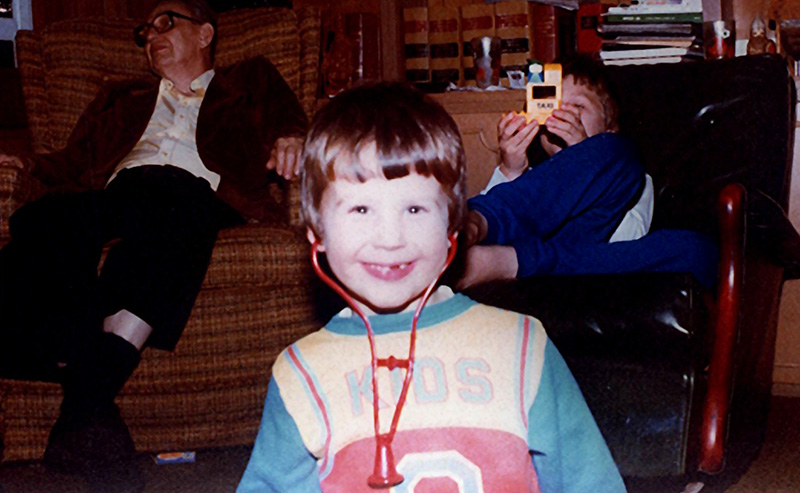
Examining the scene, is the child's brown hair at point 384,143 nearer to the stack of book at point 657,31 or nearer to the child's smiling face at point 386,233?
the child's smiling face at point 386,233

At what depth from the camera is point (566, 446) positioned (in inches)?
34.4

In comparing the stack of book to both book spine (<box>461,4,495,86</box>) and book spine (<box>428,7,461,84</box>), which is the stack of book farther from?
book spine (<box>428,7,461,84</box>)

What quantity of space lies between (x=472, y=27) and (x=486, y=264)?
1.50m

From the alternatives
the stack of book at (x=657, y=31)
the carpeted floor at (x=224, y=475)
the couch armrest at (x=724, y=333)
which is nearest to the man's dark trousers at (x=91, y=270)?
the carpeted floor at (x=224, y=475)

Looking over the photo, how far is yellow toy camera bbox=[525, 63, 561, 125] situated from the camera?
1.66 m

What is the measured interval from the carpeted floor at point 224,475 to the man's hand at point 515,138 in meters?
0.64

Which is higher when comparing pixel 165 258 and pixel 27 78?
pixel 27 78

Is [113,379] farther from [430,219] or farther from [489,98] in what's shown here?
[489,98]

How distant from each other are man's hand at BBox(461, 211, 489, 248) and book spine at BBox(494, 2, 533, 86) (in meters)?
1.26

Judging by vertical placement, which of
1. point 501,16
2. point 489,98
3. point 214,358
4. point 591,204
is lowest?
point 214,358

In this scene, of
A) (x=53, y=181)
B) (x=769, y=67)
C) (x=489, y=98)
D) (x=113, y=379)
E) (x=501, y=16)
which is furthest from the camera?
(x=501, y=16)

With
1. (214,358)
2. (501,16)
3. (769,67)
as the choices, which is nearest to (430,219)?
(214,358)

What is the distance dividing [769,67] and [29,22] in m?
2.27

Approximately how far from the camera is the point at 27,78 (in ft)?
7.76
